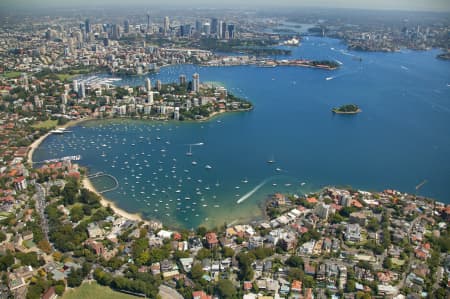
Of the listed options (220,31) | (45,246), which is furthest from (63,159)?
(220,31)

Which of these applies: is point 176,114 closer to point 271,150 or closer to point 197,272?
point 271,150

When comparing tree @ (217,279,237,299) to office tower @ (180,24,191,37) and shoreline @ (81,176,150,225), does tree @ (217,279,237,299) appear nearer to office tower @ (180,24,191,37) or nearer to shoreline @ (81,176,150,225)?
shoreline @ (81,176,150,225)

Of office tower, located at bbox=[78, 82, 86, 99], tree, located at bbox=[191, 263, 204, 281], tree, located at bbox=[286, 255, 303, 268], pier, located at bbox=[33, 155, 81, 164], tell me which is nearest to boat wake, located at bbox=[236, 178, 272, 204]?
tree, located at bbox=[286, 255, 303, 268]

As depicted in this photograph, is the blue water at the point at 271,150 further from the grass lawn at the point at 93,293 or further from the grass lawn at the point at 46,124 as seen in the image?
the grass lawn at the point at 93,293

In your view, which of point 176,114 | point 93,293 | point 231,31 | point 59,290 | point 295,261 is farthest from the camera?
point 231,31

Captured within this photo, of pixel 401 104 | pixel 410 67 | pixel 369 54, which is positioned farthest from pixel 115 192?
pixel 369 54

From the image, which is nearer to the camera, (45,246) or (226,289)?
(226,289)

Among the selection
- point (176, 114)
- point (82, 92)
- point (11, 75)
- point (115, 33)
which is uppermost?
point (115, 33)
